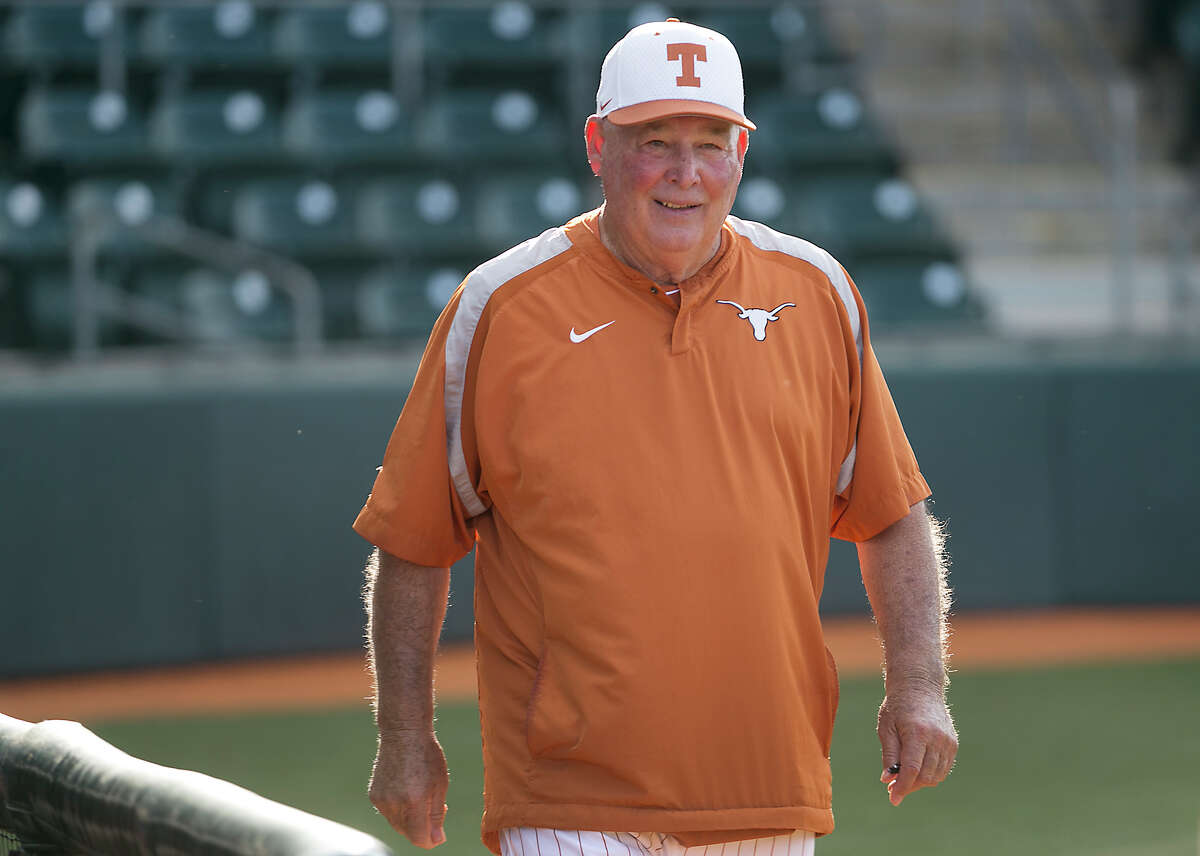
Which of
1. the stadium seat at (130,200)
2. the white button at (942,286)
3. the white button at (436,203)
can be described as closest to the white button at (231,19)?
the stadium seat at (130,200)

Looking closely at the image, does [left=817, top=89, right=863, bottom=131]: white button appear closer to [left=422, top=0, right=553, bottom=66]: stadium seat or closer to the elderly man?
[left=422, top=0, right=553, bottom=66]: stadium seat

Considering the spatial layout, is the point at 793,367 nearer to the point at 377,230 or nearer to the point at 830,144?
the point at 377,230

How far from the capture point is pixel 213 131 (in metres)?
10.3

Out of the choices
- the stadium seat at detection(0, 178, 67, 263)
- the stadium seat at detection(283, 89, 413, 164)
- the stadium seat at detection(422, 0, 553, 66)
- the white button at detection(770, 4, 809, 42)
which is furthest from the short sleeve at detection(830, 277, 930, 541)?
the white button at detection(770, 4, 809, 42)

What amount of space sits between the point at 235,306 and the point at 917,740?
23.1 ft

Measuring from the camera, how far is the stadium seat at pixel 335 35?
36.0 feet

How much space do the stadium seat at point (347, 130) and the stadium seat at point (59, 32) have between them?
130cm

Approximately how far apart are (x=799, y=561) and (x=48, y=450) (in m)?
5.61

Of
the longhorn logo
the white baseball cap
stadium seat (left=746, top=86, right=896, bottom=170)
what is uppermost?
stadium seat (left=746, top=86, right=896, bottom=170)

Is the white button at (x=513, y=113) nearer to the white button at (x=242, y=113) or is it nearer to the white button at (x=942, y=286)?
the white button at (x=242, y=113)

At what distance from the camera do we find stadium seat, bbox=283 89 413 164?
33.9 ft

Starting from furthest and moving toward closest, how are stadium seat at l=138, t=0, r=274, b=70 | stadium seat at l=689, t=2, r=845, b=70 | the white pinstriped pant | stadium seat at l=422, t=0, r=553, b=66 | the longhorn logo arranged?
stadium seat at l=689, t=2, r=845, b=70, stadium seat at l=422, t=0, r=553, b=66, stadium seat at l=138, t=0, r=274, b=70, the longhorn logo, the white pinstriped pant

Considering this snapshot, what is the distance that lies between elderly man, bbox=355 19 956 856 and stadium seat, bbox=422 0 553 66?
29.6 feet

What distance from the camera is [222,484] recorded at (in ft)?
24.8
